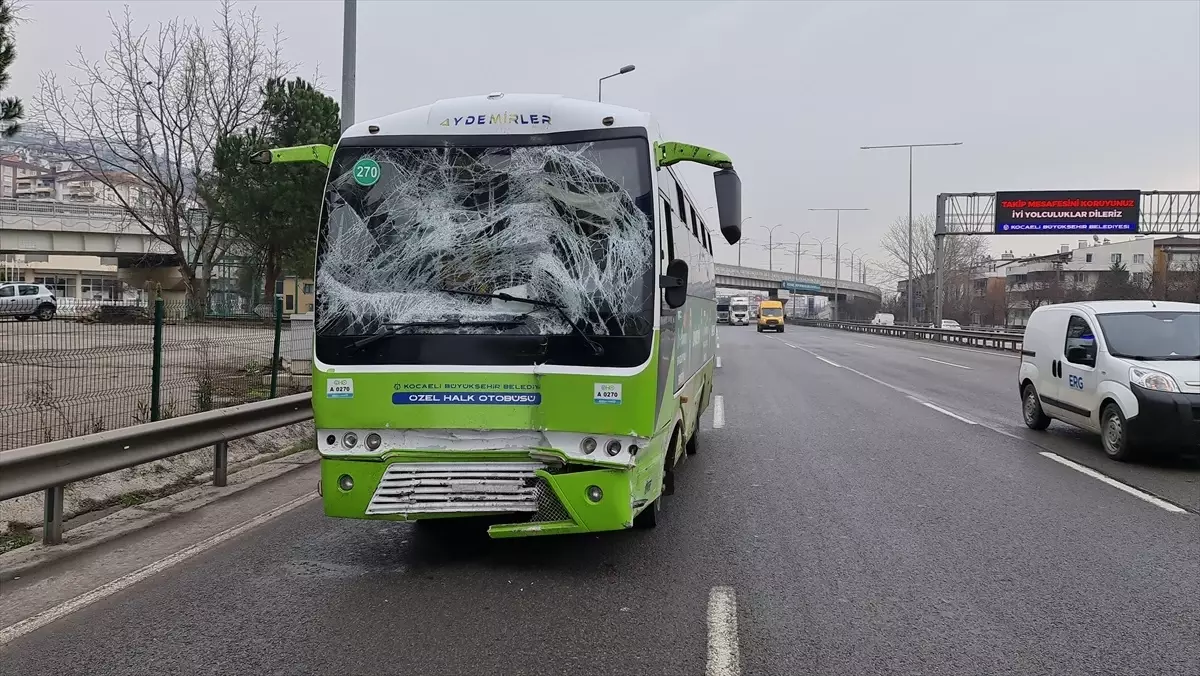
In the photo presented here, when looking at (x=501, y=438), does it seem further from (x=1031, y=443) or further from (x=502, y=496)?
(x=1031, y=443)

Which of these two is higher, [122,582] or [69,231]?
[69,231]

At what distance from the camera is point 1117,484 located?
779cm

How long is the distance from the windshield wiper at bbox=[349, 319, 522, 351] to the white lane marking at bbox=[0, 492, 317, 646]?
6.44 feet

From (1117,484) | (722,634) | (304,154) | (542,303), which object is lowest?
(722,634)

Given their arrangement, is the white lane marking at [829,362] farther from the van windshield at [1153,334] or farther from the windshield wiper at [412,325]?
the windshield wiper at [412,325]

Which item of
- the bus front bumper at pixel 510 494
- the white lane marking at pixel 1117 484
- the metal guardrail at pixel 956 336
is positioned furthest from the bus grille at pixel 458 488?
the metal guardrail at pixel 956 336

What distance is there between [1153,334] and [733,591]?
23.3 feet

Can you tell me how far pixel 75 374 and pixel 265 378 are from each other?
6317mm

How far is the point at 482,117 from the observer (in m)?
5.29

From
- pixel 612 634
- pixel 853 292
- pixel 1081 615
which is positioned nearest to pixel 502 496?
pixel 612 634

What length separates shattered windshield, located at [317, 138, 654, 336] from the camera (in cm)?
501

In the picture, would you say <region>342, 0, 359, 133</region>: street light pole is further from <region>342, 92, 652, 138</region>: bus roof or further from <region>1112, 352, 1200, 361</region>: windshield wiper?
<region>1112, 352, 1200, 361</region>: windshield wiper

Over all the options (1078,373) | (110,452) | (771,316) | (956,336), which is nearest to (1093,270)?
(771,316)

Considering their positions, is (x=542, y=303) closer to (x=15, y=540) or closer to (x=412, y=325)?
(x=412, y=325)
